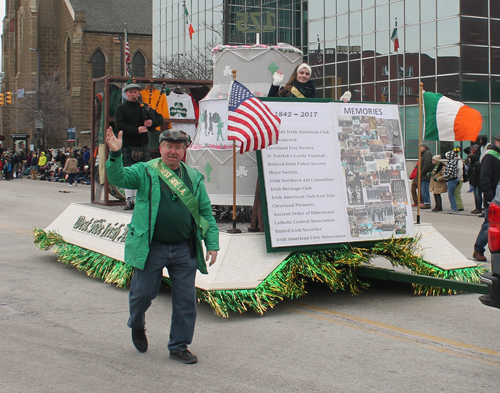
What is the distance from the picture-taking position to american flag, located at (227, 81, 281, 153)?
6.62 m

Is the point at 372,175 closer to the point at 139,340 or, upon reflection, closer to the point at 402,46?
the point at 139,340

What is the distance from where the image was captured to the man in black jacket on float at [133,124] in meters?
9.59

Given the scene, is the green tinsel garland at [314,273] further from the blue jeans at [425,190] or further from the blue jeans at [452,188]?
the blue jeans at [425,190]

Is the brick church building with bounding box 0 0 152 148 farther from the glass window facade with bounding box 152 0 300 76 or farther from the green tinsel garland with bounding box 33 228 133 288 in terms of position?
the green tinsel garland with bounding box 33 228 133 288

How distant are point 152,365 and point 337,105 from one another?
3.61 meters

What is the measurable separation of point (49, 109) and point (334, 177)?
5634 cm

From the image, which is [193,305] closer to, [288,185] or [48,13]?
[288,185]

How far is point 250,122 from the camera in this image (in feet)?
21.7

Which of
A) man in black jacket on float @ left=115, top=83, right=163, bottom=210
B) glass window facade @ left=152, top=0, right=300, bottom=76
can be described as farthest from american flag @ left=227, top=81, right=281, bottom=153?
glass window facade @ left=152, top=0, right=300, bottom=76

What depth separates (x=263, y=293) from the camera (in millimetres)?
6445

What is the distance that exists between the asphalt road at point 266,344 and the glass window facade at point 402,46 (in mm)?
19540

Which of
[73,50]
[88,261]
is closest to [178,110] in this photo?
[88,261]

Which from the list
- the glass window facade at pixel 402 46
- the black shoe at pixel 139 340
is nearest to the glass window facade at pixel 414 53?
the glass window facade at pixel 402 46

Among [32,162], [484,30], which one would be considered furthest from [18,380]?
[32,162]
